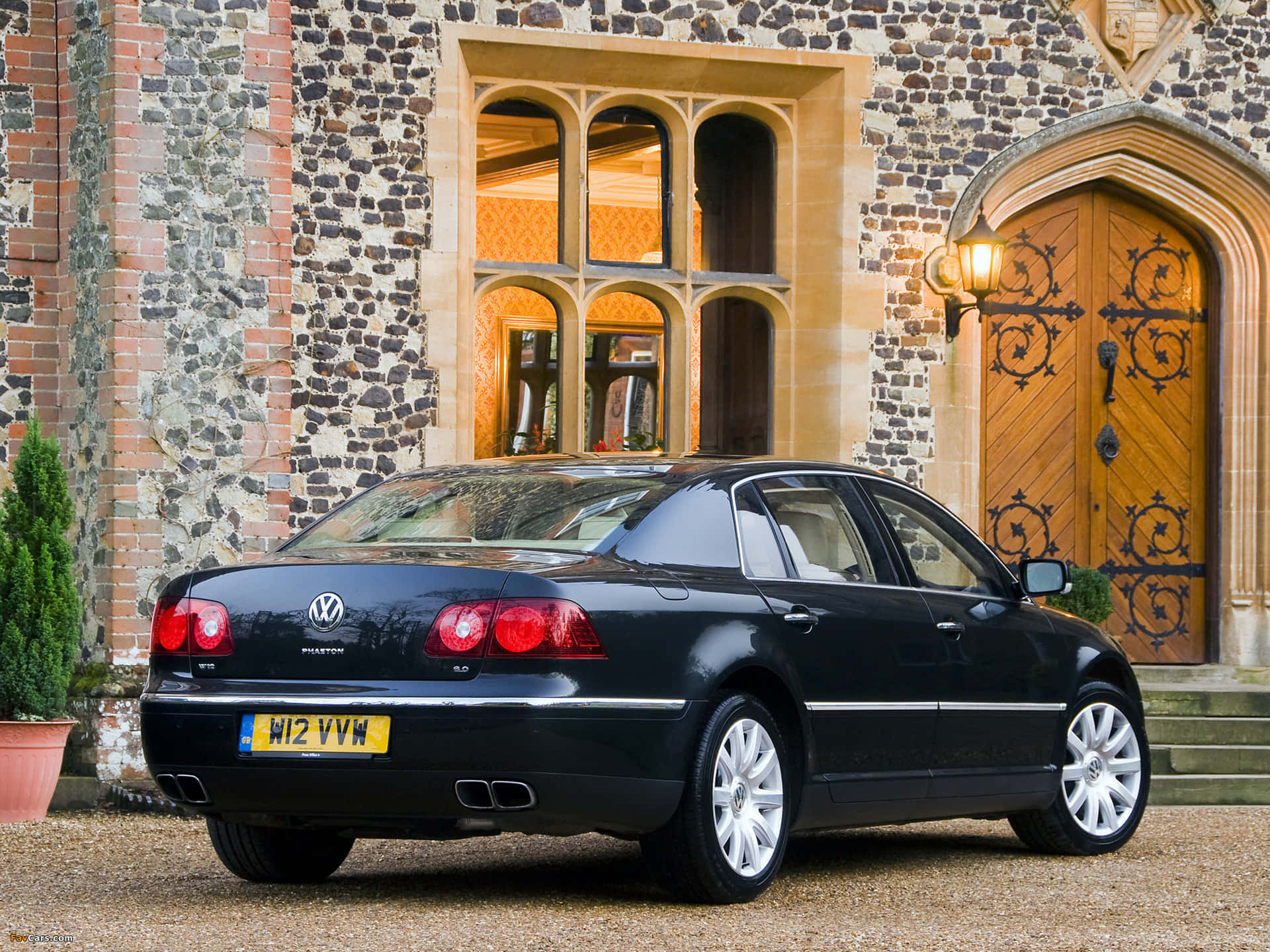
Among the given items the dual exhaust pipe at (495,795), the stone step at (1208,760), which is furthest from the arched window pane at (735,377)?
the dual exhaust pipe at (495,795)

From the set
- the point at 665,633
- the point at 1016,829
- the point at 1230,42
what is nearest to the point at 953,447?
→ the point at 1230,42

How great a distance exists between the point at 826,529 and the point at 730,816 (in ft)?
4.24

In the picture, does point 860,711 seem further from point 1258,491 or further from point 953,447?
point 1258,491

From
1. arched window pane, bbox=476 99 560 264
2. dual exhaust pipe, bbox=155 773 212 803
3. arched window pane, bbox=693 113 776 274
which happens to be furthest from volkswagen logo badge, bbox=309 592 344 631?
arched window pane, bbox=693 113 776 274

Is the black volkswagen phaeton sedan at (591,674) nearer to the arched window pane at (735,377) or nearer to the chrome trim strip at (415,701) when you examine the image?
the chrome trim strip at (415,701)

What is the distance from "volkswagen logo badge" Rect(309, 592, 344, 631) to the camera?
18.3 ft

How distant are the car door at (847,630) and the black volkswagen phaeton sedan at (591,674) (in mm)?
10

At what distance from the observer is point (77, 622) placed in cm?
951

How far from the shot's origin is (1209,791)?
34.3ft

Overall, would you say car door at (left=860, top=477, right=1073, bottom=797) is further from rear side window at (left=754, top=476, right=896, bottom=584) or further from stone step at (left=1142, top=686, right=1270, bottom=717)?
stone step at (left=1142, top=686, right=1270, bottom=717)

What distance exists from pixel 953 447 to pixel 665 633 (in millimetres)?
7324

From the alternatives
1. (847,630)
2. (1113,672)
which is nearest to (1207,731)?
(1113,672)

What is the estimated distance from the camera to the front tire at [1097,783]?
7.43 metres

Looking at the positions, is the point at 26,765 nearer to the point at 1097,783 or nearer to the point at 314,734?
the point at 314,734
